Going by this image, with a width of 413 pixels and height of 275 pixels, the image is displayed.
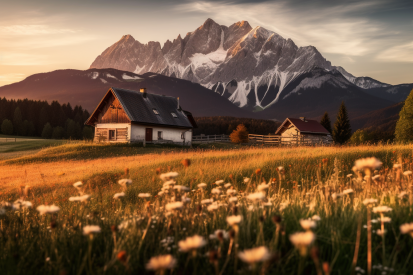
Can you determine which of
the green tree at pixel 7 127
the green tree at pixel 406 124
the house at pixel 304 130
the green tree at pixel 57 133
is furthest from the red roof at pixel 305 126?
the green tree at pixel 7 127

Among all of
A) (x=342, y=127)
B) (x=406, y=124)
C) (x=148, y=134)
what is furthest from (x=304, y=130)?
(x=148, y=134)

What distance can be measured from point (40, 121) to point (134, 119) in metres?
69.5

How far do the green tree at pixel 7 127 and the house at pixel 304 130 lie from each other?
251 feet

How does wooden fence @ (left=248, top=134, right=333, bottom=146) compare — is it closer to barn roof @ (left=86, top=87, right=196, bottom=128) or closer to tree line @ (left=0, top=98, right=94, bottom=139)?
barn roof @ (left=86, top=87, right=196, bottom=128)

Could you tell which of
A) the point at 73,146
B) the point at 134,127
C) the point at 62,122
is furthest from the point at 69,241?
the point at 62,122

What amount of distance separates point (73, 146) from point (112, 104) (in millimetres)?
10841

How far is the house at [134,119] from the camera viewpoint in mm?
40844

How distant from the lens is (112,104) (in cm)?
4222

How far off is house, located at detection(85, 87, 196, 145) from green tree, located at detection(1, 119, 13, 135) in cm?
5734

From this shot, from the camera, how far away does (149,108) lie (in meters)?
44.0

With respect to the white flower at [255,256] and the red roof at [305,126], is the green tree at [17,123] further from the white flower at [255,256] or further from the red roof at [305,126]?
the white flower at [255,256]

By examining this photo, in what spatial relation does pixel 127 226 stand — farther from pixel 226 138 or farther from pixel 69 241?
pixel 226 138

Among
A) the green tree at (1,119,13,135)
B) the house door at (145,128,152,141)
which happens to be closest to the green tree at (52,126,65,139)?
the green tree at (1,119,13,135)

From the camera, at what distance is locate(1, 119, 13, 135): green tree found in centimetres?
8525
